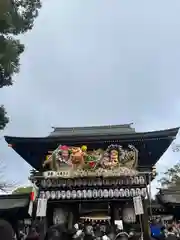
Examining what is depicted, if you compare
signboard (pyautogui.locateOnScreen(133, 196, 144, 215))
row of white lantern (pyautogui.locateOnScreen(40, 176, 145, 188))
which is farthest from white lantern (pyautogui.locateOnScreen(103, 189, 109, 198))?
signboard (pyautogui.locateOnScreen(133, 196, 144, 215))

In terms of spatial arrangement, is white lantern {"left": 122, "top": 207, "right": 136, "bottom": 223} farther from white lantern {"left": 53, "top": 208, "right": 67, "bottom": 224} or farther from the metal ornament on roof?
white lantern {"left": 53, "top": 208, "right": 67, "bottom": 224}

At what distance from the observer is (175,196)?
15430 mm

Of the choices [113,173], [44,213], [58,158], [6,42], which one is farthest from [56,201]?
[6,42]

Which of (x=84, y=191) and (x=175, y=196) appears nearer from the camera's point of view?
(x=84, y=191)

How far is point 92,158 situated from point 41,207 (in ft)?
10.2

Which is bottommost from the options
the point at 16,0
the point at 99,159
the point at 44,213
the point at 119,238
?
the point at 119,238

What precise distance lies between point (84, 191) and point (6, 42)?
7.00m

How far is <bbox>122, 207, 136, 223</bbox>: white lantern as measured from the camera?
47.6 ft

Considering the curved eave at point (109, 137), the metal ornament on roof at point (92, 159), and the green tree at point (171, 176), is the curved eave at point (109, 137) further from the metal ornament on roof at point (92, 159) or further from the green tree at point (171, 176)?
the green tree at point (171, 176)

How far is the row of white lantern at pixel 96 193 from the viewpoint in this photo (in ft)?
46.1

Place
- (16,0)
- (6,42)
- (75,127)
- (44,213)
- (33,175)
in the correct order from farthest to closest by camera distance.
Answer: (75,127)
(33,175)
(44,213)
(16,0)
(6,42)

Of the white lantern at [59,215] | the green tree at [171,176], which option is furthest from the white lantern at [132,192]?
the green tree at [171,176]

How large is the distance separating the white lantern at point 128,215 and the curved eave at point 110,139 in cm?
219

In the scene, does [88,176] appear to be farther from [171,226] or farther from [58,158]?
[171,226]
